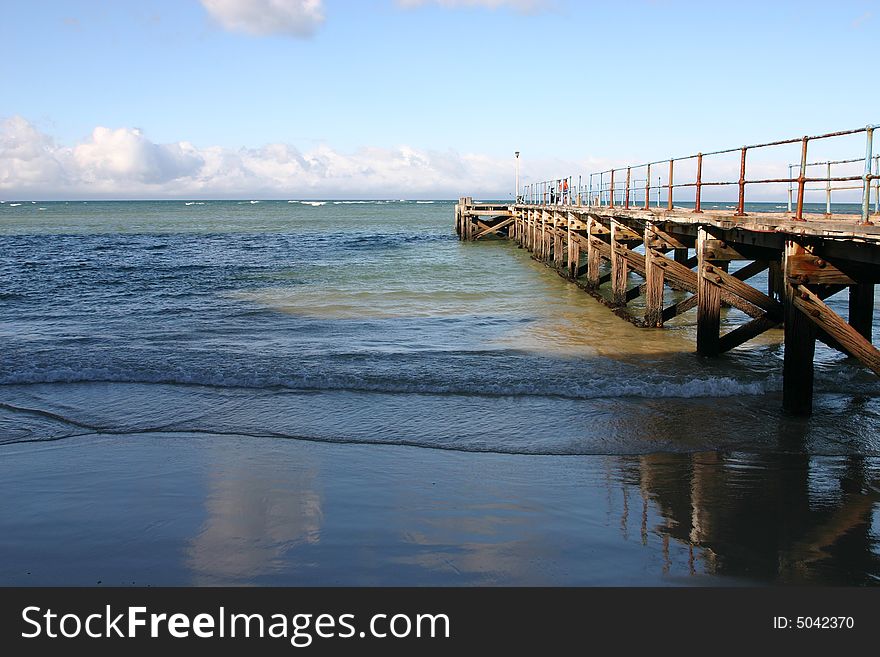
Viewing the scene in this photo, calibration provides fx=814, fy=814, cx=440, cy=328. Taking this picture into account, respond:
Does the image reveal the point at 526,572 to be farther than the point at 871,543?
No

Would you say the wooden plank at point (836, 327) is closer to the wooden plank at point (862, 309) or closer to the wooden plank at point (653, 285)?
the wooden plank at point (862, 309)

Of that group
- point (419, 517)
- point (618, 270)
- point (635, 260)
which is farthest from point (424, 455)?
point (618, 270)

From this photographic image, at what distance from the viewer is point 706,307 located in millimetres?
12281

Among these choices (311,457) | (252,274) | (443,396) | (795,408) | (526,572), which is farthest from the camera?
(252,274)

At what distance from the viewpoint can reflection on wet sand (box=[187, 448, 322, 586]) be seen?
5289 mm

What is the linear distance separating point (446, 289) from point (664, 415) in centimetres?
1466

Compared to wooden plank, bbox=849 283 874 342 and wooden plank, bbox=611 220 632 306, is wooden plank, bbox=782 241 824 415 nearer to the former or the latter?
wooden plank, bbox=849 283 874 342

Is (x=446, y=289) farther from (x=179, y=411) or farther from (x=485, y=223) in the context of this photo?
(x=485, y=223)

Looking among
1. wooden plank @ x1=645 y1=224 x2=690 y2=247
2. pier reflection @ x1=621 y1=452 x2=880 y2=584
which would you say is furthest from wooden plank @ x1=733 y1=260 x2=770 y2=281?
pier reflection @ x1=621 y1=452 x2=880 y2=584

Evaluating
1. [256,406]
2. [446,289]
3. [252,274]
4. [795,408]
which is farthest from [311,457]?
[252,274]

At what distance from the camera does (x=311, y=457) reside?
790 centimetres

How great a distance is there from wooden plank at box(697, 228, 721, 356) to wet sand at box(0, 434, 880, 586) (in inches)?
179

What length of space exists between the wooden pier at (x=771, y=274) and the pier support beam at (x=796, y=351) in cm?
1

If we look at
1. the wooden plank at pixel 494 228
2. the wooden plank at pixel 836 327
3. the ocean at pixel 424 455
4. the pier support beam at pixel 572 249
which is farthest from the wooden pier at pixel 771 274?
the wooden plank at pixel 494 228
